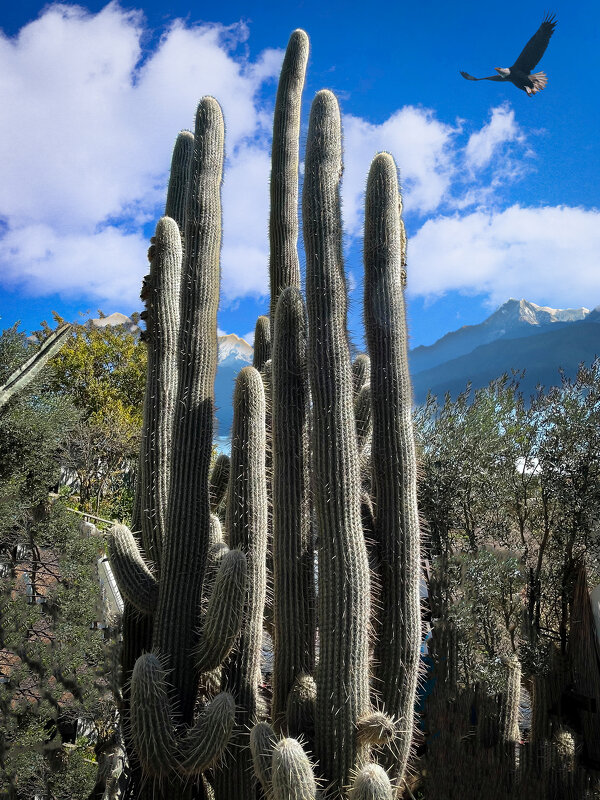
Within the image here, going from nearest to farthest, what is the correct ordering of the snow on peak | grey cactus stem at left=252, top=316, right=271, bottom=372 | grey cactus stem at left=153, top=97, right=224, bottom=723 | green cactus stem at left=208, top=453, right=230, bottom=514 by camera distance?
grey cactus stem at left=153, top=97, right=224, bottom=723
green cactus stem at left=208, top=453, right=230, bottom=514
grey cactus stem at left=252, top=316, right=271, bottom=372
the snow on peak

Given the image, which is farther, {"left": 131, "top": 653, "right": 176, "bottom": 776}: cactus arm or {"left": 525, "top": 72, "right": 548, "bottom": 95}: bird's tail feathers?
{"left": 525, "top": 72, "right": 548, "bottom": 95}: bird's tail feathers

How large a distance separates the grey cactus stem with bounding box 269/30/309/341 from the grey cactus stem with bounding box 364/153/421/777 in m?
1.06

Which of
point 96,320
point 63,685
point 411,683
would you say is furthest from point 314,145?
point 96,320

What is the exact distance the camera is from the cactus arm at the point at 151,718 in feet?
10.9

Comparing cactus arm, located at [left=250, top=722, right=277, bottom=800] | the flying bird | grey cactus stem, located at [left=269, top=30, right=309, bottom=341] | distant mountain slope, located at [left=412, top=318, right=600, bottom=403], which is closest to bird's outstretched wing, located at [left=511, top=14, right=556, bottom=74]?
the flying bird

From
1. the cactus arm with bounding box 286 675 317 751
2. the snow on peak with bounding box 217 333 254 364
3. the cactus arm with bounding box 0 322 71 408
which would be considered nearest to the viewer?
the cactus arm with bounding box 0 322 71 408

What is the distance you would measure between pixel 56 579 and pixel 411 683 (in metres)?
6.85

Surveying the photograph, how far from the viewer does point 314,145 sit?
13.0 feet

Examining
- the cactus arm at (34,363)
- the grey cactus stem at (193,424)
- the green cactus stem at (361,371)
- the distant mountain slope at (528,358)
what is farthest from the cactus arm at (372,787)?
the distant mountain slope at (528,358)

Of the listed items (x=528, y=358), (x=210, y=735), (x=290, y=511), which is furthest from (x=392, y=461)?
(x=528, y=358)

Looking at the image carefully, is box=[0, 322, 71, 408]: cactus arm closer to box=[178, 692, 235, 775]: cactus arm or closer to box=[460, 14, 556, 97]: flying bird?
box=[178, 692, 235, 775]: cactus arm

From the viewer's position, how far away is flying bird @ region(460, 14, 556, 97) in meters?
9.06

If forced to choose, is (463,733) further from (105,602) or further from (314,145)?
(105,602)

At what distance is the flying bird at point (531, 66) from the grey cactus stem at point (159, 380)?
6.53 meters
